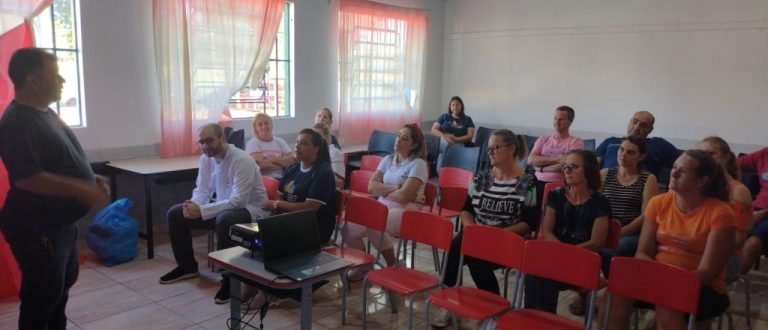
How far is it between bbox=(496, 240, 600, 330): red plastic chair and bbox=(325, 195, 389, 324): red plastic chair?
87 cm

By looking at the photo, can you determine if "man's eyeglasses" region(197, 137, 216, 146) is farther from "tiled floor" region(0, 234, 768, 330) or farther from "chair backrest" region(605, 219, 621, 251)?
"chair backrest" region(605, 219, 621, 251)

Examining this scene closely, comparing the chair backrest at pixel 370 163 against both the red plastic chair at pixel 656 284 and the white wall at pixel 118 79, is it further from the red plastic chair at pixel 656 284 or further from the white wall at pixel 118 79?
the red plastic chair at pixel 656 284

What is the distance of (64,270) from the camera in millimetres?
2244

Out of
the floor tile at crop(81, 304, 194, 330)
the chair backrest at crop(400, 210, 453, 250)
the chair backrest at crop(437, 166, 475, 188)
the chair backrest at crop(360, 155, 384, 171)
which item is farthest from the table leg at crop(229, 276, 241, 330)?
the chair backrest at crop(360, 155, 384, 171)

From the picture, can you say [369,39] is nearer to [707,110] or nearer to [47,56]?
[707,110]

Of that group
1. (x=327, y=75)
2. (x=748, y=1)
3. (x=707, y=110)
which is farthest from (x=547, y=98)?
(x=327, y=75)

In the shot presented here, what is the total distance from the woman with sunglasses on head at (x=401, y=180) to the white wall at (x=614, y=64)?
3250 mm

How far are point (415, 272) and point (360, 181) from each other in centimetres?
157

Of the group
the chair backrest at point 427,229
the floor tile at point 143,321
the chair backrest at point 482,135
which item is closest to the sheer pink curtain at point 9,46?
the floor tile at point 143,321

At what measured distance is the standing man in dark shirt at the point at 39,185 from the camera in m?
2.07

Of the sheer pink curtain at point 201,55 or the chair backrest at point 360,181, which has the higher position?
the sheer pink curtain at point 201,55

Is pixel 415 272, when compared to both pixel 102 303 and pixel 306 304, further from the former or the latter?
pixel 102 303

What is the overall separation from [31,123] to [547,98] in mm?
5606

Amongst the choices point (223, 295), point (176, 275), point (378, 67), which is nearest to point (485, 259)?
point (223, 295)
